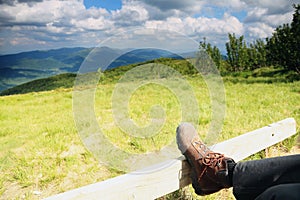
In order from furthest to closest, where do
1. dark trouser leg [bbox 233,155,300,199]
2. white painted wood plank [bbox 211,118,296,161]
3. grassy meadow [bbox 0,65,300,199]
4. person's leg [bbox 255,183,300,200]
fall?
Answer: grassy meadow [bbox 0,65,300,199], white painted wood plank [bbox 211,118,296,161], dark trouser leg [bbox 233,155,300,199], person's leg [bbox 255,183,300,200]

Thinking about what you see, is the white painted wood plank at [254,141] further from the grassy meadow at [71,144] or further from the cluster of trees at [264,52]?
the cluster of trees at [264,52]

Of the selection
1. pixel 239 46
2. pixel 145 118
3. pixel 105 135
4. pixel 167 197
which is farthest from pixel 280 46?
pixel 167 197

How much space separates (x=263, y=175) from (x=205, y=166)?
50 cm

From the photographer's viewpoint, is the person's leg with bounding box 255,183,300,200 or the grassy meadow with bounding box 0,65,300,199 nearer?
the person's leg with bounding box 255,183,300,200

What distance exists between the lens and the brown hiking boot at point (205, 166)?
2088mm

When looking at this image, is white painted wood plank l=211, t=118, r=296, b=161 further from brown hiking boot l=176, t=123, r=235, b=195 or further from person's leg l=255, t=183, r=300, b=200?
person's leg l=255, t=183, r=300, b=200

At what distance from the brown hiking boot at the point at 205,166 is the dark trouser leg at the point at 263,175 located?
0.17 m

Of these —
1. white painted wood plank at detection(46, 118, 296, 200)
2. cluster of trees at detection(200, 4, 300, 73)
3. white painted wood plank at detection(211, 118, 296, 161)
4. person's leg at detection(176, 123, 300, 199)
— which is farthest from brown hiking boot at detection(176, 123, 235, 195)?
cluster of trees at detection(200, 4, 300, 73)

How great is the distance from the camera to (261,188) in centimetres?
180

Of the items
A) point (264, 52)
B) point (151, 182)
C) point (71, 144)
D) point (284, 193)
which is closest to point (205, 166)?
point (151, 182)

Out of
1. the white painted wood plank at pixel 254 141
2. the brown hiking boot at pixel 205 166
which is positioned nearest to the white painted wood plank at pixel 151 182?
the white painted wood plank at pixel 254 141

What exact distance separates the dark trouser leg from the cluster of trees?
19128 millimetres

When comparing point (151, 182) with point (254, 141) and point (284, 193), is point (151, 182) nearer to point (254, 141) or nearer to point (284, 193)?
point (284, 193)

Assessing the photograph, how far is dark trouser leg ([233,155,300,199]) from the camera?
5.65 feet
